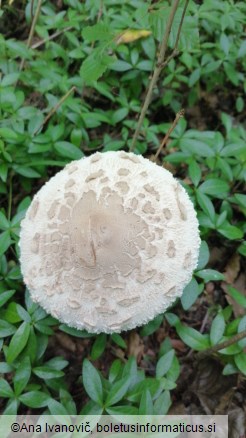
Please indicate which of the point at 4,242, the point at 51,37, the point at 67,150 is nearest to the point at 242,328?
the point at 4,242

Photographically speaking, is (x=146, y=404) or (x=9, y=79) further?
(x=9, y=79)

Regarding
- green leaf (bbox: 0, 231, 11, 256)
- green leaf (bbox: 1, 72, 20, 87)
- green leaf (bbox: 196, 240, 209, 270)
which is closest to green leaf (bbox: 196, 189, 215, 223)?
green leaf (bbox: 196, 240, 209, 270)

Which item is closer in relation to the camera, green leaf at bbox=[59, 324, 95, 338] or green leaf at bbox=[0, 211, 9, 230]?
green leaf at bbox=[59, 324, 95, 338]

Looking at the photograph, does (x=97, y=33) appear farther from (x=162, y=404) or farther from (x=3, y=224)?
(x=162, y=404)

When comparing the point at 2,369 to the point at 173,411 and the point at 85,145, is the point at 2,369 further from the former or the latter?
the point at 85,145

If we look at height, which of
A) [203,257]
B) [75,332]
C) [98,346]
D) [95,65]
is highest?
[95,65]

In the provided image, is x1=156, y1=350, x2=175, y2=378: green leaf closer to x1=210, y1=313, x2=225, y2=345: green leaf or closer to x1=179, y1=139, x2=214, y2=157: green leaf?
x1=210, y1=313, x2=225, y2=345: green leaf

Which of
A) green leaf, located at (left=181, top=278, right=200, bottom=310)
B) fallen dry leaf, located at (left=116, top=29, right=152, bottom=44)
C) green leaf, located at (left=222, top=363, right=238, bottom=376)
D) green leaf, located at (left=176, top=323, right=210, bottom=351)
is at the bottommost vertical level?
green leaf, located at (left=222, top=363, right=238, bottom=376)
